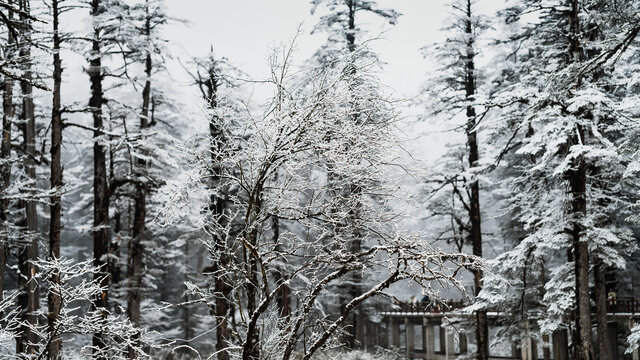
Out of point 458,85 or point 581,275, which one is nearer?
point 581,275

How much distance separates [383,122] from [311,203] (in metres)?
1.27

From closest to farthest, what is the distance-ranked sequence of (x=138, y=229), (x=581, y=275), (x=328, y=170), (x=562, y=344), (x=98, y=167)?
(x=328, y=170) < (x=581, y=275) < (x=98, y=167) < (x=138, y=229) < (x=562, y=344)

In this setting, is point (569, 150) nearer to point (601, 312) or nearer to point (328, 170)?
point (601, 312)

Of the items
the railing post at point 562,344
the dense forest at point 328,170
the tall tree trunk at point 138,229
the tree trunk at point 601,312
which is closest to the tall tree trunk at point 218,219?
the dense forest at point 328,170

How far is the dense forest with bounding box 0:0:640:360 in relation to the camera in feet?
19.8

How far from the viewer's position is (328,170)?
6094 millimetres

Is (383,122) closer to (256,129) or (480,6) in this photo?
(256,129)

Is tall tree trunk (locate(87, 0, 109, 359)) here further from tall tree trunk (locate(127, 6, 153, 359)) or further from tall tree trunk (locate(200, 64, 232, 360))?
tall tree trunk (locate(200, 64, 232, 360))

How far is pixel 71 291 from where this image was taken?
23.2 ft

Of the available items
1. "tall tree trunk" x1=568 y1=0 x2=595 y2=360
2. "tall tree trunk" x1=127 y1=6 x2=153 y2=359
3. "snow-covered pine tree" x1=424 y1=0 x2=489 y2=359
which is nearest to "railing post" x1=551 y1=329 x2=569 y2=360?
"snow-covered pine tree" x1=424 y1=0 x2=489 y2=359

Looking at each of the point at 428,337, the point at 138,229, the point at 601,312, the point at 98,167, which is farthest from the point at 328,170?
the point at 428,337

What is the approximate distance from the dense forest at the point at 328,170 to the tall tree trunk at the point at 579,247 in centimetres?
5

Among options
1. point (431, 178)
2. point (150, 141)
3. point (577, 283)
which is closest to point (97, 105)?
point (150, 141)

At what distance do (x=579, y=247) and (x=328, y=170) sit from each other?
26.2ft
